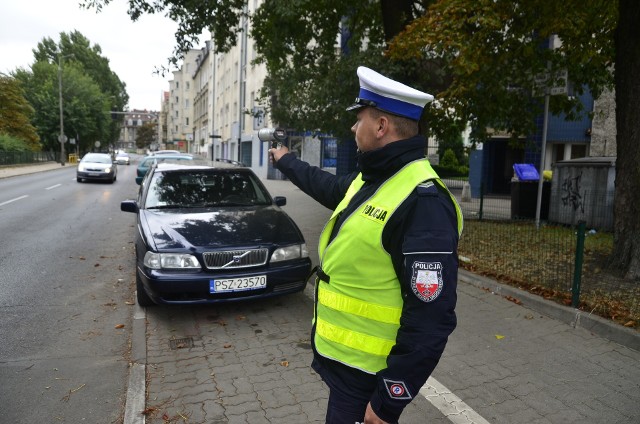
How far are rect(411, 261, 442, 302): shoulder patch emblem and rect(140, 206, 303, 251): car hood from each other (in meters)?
3.59

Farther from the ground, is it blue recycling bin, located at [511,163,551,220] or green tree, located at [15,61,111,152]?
green tree, located at [15,61,111,152]

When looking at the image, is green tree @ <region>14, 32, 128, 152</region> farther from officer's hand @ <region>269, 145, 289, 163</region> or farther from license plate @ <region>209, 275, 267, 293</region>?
officer's hand @ <region>269, 145, 289, 163</region>

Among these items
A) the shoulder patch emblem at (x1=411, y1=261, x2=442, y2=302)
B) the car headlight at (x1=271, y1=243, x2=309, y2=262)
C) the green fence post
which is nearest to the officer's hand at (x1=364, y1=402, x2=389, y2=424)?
the shoulder patch emblem at (x1=411, y1=261, x2=442, y2=302)

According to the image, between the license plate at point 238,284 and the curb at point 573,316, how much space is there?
304 centimetres

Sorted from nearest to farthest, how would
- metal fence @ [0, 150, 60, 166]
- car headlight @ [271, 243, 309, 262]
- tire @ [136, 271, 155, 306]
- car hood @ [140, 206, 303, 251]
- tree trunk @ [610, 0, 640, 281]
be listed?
car hood @ [140, 206, 303, 251]
car headlight @ [271, 243, 309, 262]
tire @ [136, 271, 155, 306]
tree trunk @ [610, 0, 640, 281]
metal fence @ [0, 150, 60, 166]

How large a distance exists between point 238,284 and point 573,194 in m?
8.73

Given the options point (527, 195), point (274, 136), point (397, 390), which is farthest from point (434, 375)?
point (527, 195)

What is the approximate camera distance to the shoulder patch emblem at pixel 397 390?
1601 mm

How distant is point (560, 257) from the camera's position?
6898 mm

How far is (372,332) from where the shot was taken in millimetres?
1791

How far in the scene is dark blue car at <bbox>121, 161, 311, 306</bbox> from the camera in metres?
4.84

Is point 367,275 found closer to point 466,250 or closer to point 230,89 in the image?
point 466,250

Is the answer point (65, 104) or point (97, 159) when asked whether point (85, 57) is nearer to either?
point (65, 104)

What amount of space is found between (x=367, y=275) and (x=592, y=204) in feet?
33.7
